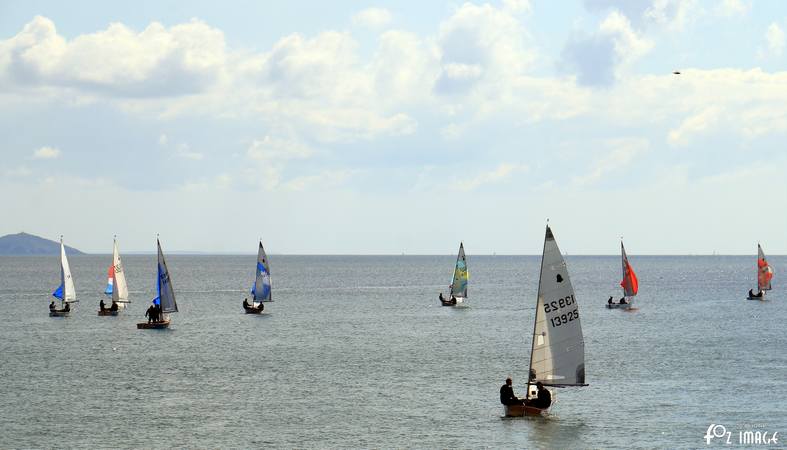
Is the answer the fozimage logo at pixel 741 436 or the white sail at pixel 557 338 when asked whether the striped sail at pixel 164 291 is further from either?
the fozimage logo at pixel 741 436

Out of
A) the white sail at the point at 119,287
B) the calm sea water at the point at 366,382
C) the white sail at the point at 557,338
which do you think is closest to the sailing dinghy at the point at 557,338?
the white sail at the point at 557,338

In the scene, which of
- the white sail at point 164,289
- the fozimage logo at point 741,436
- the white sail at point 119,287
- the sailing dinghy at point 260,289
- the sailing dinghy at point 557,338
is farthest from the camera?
the sailing dinghy at point 260,289

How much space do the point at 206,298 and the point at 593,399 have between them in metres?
131

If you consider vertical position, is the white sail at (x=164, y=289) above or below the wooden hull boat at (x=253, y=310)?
above

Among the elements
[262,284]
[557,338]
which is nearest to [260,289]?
[262,284]

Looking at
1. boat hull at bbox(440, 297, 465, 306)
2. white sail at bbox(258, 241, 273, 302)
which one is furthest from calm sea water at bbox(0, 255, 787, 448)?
boat hull at bbox(440, 297, 465, 306)

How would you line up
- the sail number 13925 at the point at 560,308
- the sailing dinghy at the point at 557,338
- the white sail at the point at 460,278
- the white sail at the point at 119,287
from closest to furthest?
the sailing dinghy at the point at 557,338, the sail number 13925 at the point at 560,308, the white sail at the point at 119,287, the white sail at the point at 460,278

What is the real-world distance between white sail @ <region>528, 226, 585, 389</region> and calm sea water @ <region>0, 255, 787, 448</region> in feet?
9.36

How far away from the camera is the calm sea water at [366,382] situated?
194 feet

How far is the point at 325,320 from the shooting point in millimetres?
138250

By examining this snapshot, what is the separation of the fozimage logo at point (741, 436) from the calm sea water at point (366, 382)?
715 mm

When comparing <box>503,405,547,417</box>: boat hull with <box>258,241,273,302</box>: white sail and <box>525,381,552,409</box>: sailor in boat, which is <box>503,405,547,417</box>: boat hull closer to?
<box>525,381,552,409</box>: sailor in boat

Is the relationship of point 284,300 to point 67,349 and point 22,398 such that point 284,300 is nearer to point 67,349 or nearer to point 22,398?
point 67,349

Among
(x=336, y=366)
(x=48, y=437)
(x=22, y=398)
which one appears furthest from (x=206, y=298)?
(x=48, y=437)
